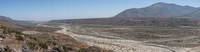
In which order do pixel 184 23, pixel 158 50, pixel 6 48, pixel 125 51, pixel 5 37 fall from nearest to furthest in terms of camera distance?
pixel 6 48 < pixel 5 37 < pixel 125 51 < pixel 158 50 < pixel 184 23

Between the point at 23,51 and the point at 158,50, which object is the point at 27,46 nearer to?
the point at 23,51

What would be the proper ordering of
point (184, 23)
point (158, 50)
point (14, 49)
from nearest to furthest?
point (14, 49)
point (158, 50)
point (184, 23)

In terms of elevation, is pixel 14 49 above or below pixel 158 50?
above

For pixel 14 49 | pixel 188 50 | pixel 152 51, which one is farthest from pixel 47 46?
pixel 188 50

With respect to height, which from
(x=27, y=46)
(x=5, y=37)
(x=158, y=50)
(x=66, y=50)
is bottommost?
(x=158, y=50)

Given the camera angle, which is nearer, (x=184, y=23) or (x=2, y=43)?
(x=2, y=43)

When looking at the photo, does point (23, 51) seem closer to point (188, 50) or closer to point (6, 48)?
point (6, 48)

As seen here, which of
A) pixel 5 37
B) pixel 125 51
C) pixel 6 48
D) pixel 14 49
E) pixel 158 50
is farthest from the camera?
pixel 158 50

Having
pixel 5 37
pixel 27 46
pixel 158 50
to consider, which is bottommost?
pixel 158 50

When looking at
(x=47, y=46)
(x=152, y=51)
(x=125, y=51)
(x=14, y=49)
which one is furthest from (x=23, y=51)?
(x=152, y=51)
